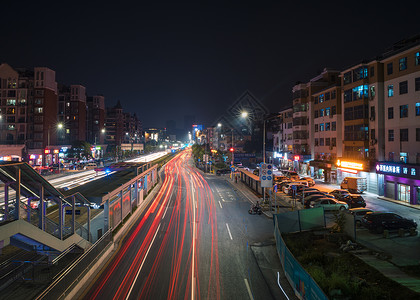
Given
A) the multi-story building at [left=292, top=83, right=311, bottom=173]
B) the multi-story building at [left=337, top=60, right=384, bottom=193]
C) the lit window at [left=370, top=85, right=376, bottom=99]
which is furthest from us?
the multi-story building at [left=292, top=83, right=311, bottom=173]

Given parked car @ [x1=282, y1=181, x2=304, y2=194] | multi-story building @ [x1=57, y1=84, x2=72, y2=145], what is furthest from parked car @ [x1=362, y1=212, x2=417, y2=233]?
multi-story building @ [x1=57, y1=84, x2=72, y2=145]

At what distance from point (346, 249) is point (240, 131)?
10651 cm

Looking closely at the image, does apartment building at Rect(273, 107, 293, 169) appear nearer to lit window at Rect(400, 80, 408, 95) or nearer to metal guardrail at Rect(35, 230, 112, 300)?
lit window at Rect(400, 80, 408, 95)

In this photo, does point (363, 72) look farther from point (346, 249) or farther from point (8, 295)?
point (8, 295)

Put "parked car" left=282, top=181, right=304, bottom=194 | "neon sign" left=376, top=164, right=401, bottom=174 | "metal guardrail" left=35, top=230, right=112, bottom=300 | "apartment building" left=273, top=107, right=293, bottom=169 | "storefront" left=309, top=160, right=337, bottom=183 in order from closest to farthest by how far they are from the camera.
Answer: "metal guardrail" left=35, top=230, right=112, bottom=300
"neon sign" left=376, top=164, right=401, bottom=174
"parked car" left=282, top=181, right=304, bottom=194
"storefront" left=309, top=160, right=337, bottom=183
"apartment building" left=273, top=107, right=293, bottom=169

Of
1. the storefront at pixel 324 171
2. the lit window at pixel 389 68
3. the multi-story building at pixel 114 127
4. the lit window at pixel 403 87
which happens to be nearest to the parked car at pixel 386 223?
the lit window at pixel 403 87

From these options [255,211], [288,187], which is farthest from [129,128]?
[255,211]

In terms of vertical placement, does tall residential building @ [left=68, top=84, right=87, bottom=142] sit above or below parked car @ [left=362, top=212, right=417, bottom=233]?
above

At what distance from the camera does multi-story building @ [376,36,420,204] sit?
2875 centimetres

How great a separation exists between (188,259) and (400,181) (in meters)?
27.5

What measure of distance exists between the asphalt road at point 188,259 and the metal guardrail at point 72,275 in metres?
0.74

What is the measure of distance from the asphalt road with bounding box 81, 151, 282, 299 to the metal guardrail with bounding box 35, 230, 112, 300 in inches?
29.3

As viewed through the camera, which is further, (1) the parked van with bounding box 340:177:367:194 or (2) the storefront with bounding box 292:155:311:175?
(2) the storefront with bounding box 292:155:311:175

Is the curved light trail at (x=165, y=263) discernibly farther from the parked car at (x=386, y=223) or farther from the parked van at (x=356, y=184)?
the parked van at (x=356, y=184)
